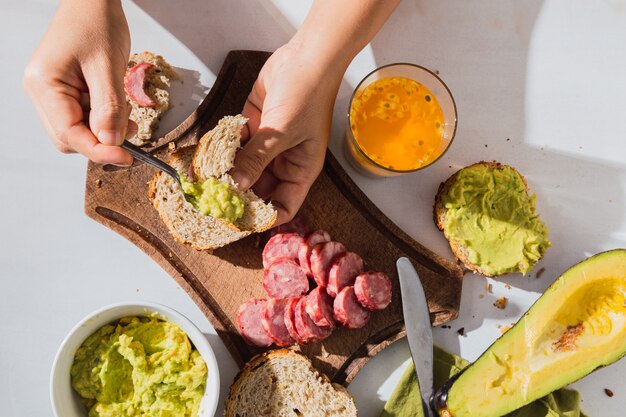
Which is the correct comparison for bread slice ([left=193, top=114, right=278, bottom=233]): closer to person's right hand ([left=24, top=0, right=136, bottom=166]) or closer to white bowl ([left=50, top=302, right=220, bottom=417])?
person's right hand ([left=24, top=0, right=136, bottom=166])

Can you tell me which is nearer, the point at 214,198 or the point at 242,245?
the point at 214,198

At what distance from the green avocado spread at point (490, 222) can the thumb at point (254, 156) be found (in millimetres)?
760

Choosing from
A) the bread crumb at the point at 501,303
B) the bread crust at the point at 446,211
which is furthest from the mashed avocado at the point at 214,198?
the bread crumb at the point at 501,303

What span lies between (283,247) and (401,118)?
0.69 meters

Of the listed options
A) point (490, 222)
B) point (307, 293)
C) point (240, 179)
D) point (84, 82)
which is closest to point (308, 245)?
point (307, 293)

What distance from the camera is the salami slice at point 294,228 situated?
230 cm

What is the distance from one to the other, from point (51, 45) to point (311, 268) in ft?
4.00

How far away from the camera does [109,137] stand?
5.90ft

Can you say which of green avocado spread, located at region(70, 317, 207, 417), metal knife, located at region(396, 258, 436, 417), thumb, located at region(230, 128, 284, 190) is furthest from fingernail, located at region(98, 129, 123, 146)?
metal knife, located at region(396, 258, 436, 417)

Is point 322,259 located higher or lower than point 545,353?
higher

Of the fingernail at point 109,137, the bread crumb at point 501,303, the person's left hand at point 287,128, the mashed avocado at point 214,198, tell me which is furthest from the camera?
the bread crumb at point 501,303

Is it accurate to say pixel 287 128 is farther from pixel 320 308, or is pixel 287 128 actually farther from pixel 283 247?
pixel 320 308

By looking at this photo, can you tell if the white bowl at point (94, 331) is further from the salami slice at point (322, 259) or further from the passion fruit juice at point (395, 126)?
the passion fruit juice at point (395, 126)

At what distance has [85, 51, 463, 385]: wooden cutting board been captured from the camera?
2311mm
